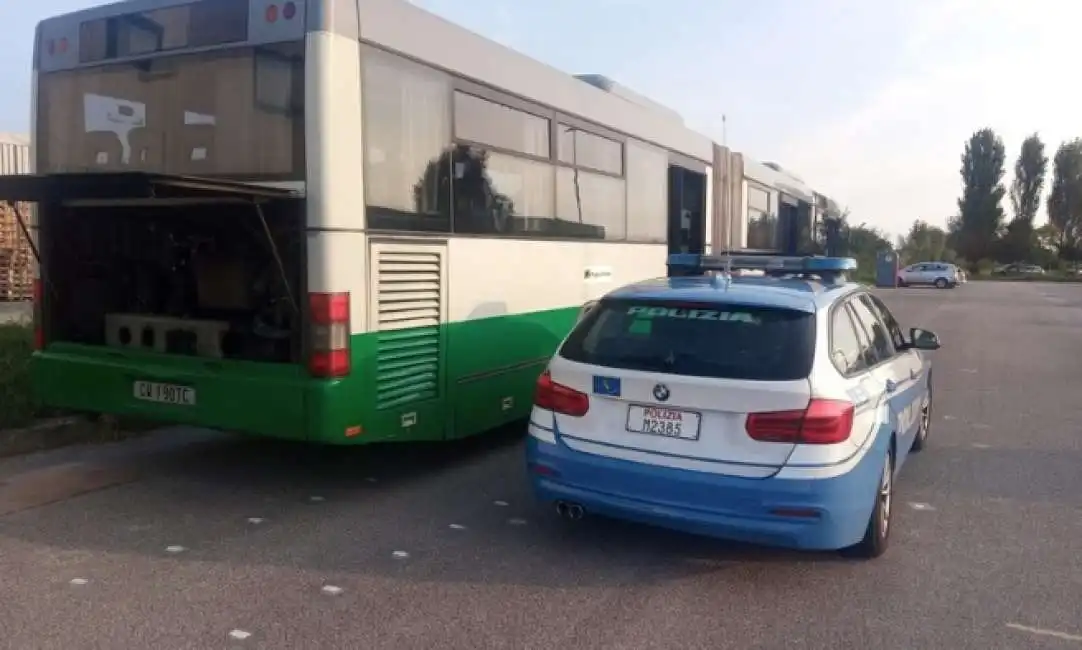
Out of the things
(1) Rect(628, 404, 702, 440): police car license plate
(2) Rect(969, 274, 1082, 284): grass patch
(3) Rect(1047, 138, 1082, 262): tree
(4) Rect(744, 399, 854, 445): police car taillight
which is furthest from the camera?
(3) Rect(1047, 138, 1082, 262): tree

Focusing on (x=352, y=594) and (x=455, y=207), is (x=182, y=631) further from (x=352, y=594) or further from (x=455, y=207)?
(x=455, y=207)

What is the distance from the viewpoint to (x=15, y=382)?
7.83m

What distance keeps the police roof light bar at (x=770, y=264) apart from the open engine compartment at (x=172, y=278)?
9.77ft

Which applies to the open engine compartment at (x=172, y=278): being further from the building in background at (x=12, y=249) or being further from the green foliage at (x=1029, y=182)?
the green foliage at (x=1029, y=182)

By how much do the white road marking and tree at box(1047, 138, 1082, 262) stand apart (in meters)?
86.8

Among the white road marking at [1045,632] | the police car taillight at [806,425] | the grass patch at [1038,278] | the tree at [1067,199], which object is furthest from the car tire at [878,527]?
the tree at [1067,199]

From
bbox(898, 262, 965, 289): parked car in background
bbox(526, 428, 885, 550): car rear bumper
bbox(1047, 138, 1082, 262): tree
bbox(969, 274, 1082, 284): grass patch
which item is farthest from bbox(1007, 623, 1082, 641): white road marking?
bbox(1047, 138, 1082, 262): tree

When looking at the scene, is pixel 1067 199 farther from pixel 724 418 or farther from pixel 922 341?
pixel 724 418

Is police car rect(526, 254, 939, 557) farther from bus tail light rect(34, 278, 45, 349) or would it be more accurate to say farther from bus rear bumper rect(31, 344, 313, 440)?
bus tail light rect(34, 278, 45, 349)

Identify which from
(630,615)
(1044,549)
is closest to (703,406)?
(630,615)

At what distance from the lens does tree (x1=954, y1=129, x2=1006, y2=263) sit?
3344 inches

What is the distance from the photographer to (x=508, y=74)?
6996mm

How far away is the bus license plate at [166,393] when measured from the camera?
5895 millimetres

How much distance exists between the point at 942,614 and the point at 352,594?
2.79 metres
